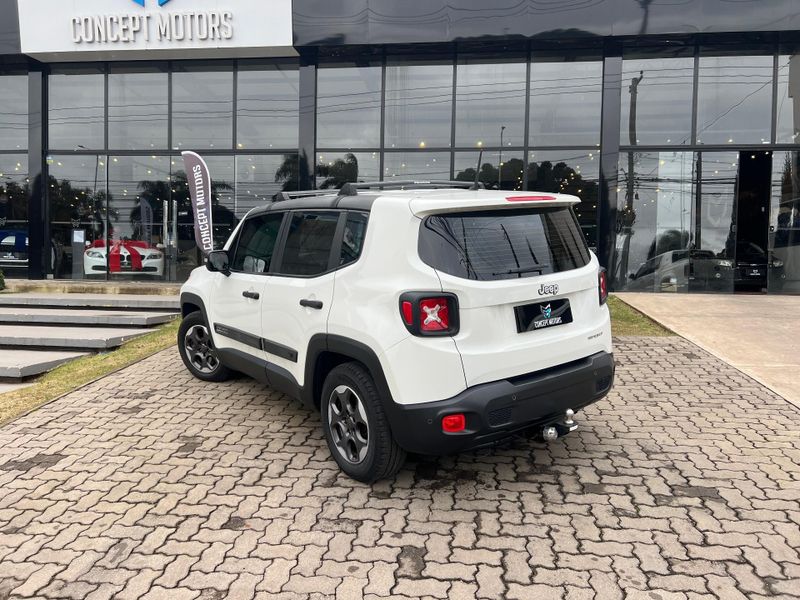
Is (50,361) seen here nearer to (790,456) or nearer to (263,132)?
(790,456)

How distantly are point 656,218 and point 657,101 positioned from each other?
2.34 m

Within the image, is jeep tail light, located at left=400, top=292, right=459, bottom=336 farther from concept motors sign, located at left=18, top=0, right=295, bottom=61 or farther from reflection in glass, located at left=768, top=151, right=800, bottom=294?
reflection in glass, located at left=768, top=151, right=800, bottom=294

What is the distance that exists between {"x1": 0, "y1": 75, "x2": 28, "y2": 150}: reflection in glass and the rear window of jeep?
543 inches

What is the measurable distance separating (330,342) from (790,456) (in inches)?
121

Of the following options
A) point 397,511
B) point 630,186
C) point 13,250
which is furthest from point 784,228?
point 13,250

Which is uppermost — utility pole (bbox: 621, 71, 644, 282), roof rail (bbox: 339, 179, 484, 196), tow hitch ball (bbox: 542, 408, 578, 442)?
utility pole (bbox: 621, 71, 644, 282)

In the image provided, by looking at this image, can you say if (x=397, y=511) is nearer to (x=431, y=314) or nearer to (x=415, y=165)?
(x=431, y=314)

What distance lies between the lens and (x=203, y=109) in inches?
518

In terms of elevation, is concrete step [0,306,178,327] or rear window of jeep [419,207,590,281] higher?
rear window of jeep [419,207,590,281]

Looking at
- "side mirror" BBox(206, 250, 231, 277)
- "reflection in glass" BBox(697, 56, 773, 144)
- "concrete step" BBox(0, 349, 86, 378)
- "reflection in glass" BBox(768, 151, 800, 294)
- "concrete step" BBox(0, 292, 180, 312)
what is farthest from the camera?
"reflection in glass" BBox(768, 151, 800, 294)

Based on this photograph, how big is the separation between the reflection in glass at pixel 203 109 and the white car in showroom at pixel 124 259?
7.83 ft

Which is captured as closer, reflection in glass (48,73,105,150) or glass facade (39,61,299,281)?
glass facade (39,61,299,281)

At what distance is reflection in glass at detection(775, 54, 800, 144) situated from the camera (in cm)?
1166

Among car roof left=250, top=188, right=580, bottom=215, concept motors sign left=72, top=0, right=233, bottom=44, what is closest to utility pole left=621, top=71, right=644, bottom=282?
concept motors sign left=72, top=0, right=233, bottom=44
